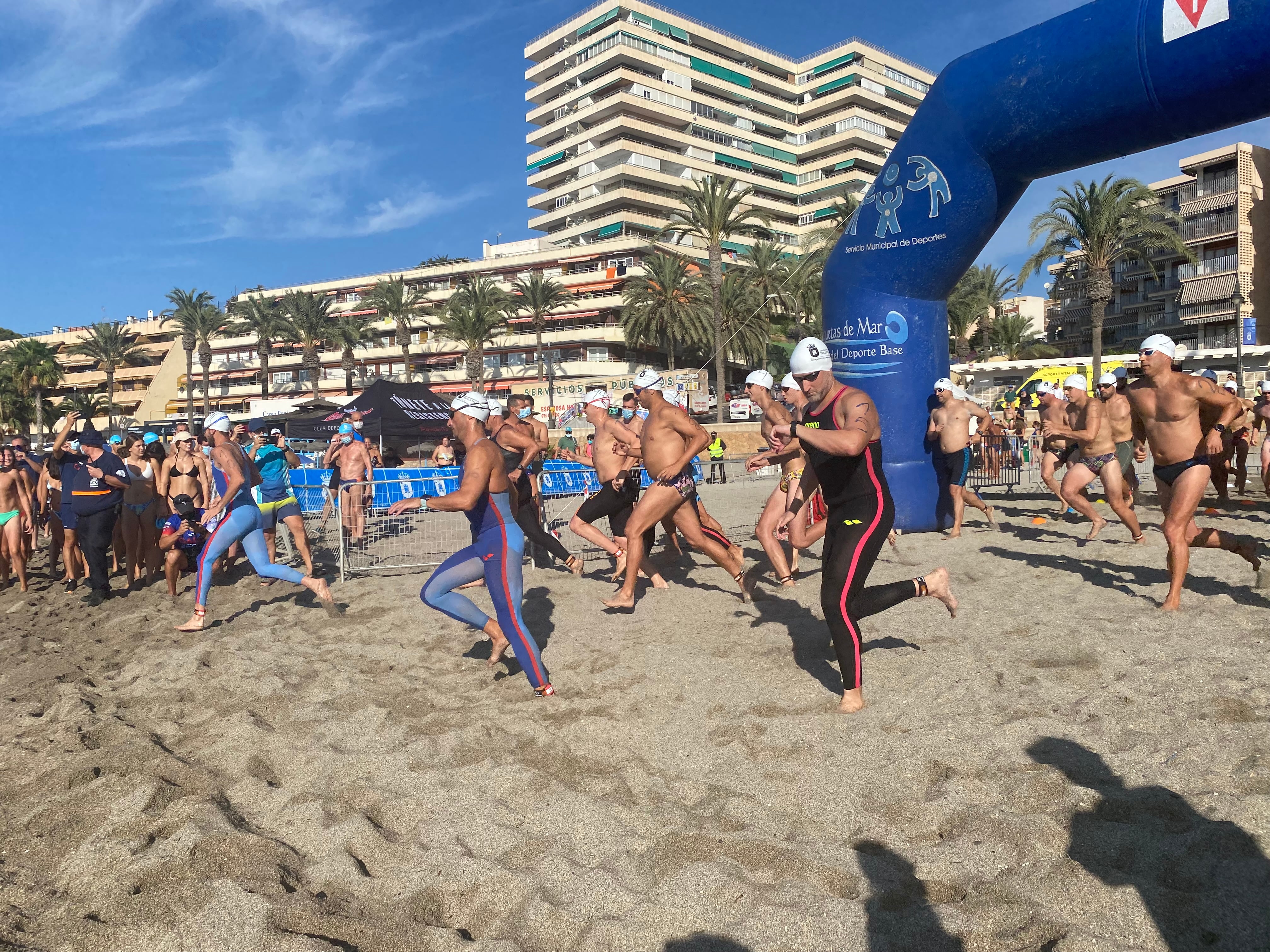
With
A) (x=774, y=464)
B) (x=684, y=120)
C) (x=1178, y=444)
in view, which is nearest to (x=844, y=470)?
(x=774, y=464)

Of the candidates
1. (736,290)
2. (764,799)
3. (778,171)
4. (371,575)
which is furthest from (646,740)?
(778,171)

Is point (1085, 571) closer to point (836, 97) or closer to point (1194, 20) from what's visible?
point (1194, 20)

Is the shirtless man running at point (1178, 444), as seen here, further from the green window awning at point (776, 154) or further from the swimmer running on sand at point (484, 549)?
the green window awning at point (776, 154)

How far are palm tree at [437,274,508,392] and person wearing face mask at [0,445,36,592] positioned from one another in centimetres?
3972

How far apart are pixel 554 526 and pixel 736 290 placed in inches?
1450

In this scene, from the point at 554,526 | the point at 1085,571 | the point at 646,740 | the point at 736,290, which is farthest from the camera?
the point at 736,290

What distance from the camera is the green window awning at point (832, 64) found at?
241ft

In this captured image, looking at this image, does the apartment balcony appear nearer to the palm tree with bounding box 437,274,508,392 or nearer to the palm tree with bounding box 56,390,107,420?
the palm tree with bounding box 437,274,508,392

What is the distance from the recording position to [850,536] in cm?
429

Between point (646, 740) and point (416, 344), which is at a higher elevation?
point (416, 344)

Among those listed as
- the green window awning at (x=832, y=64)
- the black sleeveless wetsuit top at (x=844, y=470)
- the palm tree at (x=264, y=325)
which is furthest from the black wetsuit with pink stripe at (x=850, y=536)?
the green window awning at (x=832, y=64)

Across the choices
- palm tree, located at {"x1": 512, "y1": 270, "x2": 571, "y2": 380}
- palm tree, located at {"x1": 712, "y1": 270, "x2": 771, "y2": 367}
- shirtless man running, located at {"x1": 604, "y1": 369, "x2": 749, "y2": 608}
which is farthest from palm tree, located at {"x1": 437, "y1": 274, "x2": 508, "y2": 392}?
shirtless man running, located at {"x1": 604, "y1": 369, "x2": 749, "y2": 608}

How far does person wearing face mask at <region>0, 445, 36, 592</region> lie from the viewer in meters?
8.87

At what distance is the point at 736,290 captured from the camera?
148 ft
